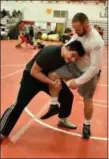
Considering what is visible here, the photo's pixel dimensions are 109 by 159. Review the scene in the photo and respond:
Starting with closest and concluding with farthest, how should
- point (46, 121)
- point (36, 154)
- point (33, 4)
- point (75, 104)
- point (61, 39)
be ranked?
point (36, 154)
point (46, 121)
point (75, 104)
point (61, 39)
point (33, 4)

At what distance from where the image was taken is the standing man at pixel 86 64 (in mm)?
3879

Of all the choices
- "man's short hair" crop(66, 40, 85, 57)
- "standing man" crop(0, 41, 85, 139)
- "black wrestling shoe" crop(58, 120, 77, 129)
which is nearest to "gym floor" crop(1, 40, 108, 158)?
"black wrestling shoe" crop(58, 120, 77, 129)

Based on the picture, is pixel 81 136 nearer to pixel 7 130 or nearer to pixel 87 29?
pixel 7 130

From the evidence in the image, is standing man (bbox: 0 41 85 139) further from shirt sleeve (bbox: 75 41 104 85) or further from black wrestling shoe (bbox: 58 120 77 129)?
black wrestling shoe (bbox: 58 120 77 129)

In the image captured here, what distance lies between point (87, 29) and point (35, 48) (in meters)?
11.7

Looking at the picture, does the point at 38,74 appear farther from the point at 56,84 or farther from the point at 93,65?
the point at 93,65

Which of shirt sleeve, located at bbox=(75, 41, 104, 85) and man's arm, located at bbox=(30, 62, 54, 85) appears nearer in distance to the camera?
shirt sleeve, located at bbox=(75, 41, 104, 85)

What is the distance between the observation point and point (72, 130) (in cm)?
478

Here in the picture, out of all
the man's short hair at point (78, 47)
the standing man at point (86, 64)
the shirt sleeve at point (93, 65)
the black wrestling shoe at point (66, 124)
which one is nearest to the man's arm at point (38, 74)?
the standing man at point (86, 64)

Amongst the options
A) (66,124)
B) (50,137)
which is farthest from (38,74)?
(66,124)

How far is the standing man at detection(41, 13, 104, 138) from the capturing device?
388 centimetres

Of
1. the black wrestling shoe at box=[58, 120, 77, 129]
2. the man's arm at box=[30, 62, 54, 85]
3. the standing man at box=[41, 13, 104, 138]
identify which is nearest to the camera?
the standing man at box=[41, 13, 104, 138]

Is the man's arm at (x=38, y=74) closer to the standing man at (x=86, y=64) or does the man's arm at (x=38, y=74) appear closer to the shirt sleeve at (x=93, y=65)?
the standing man at (x=86, y=64)

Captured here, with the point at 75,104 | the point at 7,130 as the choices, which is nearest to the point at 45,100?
the point at 75,104
